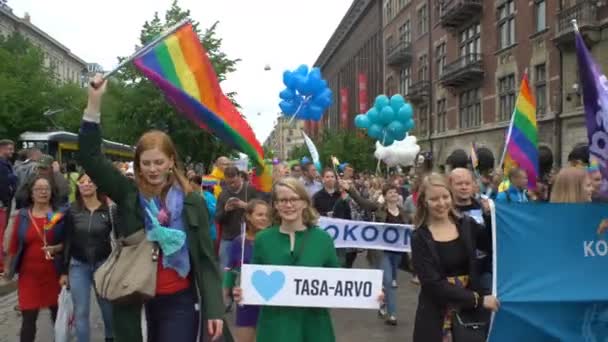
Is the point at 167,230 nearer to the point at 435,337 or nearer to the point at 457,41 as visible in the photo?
the point at 435,337

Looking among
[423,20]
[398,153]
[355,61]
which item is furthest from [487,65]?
[355,61]

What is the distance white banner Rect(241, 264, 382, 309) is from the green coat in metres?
0.45

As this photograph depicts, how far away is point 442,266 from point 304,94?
11.3 metres

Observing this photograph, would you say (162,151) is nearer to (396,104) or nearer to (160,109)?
(396,104)

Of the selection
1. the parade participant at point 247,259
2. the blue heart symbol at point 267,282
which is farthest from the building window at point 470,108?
the blue heart symbol at point 267,282

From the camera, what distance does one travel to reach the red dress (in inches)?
217

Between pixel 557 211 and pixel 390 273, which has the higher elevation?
pixel 557 211

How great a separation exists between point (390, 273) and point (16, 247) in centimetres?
438

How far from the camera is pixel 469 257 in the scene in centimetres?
404

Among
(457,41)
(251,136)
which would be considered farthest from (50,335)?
(457,41)

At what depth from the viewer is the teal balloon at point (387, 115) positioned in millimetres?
18969

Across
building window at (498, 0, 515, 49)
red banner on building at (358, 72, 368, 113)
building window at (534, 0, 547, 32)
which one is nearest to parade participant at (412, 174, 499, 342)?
building window at (534, 0, 547, 32)

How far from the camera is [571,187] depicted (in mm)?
4664

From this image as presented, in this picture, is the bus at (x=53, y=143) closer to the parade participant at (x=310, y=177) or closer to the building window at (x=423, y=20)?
the parade participant at (x=310, y=177)
